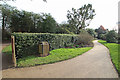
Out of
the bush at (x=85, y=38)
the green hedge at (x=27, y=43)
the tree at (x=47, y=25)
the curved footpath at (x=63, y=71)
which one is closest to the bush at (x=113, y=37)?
the bush at (x=85, y=38)

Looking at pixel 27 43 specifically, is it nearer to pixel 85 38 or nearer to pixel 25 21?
pixel 85 38

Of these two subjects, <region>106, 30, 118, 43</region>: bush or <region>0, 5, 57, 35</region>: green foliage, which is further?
<region>0, 5, 57, 35</region>: green foliage

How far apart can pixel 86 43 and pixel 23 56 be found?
32.4 feet

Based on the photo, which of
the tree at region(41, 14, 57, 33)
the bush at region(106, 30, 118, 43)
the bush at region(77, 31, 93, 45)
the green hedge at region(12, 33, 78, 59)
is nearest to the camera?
the green hedge at region(12, 33, 78, 59)

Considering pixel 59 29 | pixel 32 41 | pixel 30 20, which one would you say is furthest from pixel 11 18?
pixel 32 41

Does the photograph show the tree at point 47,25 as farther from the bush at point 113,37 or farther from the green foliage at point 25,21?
the bush at point 113,37

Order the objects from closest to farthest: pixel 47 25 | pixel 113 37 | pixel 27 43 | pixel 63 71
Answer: pixel 63 71 → pixel 27 43 → pixel 113 37 → pixel 47 25

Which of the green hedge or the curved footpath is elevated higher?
the green hedge

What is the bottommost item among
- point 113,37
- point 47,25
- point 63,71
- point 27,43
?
point 63,71

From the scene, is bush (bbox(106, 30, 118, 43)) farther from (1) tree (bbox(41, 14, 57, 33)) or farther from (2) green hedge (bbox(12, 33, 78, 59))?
(2) green hedge (bbox(12, 33, 78, 59))

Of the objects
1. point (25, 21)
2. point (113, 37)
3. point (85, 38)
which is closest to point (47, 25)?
point (25, 21)

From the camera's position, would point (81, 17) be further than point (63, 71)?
Yes

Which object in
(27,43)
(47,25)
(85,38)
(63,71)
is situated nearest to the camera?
(63,71)

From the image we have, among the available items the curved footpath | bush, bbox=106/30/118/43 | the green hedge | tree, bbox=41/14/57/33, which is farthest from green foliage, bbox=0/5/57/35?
the curved footpath
